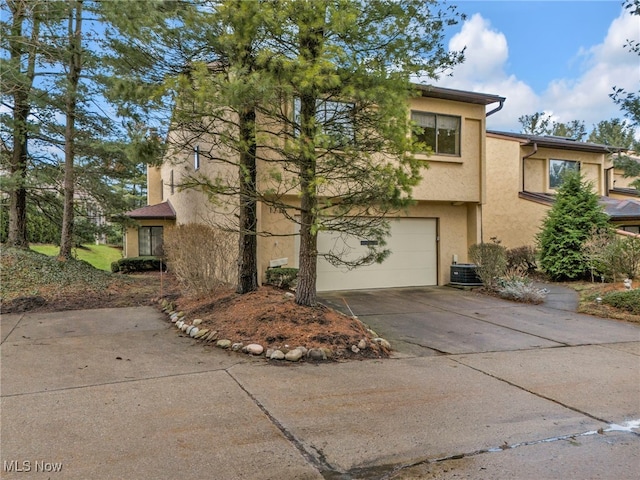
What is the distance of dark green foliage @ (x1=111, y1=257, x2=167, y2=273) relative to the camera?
17.1 metres

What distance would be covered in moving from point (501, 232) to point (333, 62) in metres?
13.5

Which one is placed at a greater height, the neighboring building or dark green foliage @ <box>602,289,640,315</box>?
the neighboring building

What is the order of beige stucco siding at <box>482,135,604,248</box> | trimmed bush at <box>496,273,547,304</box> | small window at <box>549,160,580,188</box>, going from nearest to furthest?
trimmed bush at <box>496,273,547,304</box>
beige stucco siding at <box>482,135,604,248</box>
small window at <box>549,160,580,188</box>

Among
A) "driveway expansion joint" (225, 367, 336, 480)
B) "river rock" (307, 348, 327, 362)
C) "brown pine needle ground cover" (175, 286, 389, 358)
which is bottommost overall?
"driveway expansion joint" (225, 367, 336, 480)

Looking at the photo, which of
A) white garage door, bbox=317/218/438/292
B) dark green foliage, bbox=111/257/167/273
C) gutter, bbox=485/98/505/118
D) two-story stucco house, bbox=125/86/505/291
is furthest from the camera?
dark green foliage, bbox=111/257/167/273

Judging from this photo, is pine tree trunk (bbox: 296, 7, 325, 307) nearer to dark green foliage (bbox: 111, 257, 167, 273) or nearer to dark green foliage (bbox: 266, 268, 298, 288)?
dark green foliage (bbox: 266, 268, 298, 288)

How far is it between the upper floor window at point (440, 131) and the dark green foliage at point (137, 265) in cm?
1104

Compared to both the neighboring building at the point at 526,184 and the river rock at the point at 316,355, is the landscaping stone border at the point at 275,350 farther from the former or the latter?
the neighboring building at the point at 526,184

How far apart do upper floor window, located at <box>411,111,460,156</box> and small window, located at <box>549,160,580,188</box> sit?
8.28m

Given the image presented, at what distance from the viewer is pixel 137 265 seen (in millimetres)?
17469

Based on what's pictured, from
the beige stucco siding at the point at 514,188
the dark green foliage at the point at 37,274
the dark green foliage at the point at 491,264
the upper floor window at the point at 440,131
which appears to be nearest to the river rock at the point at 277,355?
the dark green foliage at the point at 37,274

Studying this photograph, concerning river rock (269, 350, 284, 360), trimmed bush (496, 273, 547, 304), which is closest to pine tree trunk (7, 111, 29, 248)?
river rock (269, 350, 284, 360)

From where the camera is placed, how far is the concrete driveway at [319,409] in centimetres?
304

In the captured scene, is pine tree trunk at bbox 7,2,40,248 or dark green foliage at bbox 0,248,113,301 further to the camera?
pine tree trunk at bbox 7,2,40,248
